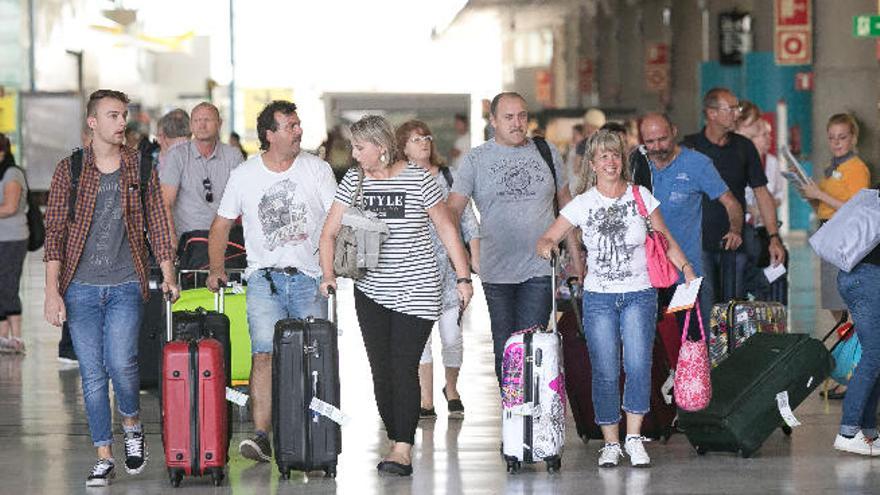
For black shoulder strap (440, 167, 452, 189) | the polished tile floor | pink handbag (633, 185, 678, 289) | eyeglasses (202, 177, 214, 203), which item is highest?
black shoulder strap (440, 167, 452, 189)

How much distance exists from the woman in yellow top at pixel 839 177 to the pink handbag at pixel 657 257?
3.48 meters

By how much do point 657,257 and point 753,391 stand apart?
3.16 feet

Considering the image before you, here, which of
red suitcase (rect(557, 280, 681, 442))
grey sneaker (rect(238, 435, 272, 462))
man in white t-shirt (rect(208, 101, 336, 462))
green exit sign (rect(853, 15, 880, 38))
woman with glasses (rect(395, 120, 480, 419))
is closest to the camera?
man in white t-shirt (rect(208, 101, 336, 462))

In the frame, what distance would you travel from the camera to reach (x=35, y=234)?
1669 cm

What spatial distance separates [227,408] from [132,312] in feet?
2.34

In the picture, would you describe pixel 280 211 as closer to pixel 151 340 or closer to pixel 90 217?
pixel 90 217

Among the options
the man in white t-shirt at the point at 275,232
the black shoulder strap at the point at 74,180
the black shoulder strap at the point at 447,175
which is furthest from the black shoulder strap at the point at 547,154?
the black shoulder strap at the point at 74,180

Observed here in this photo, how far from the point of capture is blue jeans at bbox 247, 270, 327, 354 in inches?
388

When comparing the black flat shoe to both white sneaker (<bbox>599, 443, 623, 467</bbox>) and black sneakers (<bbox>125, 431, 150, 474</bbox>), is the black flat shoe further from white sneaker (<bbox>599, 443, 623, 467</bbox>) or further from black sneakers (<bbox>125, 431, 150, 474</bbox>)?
black sneakers (<bbox>125, 431, 150, 474</bbox>)

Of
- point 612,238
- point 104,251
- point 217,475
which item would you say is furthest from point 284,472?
point 612,238

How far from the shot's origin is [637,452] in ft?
31.7

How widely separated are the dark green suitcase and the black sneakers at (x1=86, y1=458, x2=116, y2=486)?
280cm

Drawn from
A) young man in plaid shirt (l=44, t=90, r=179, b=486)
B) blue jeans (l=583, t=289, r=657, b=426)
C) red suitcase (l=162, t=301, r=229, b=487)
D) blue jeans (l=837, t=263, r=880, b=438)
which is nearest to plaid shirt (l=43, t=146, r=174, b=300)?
young man in plaid shirt (l=44, t=90, r=179, b=486)

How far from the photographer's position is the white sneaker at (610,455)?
9648 millimetres
